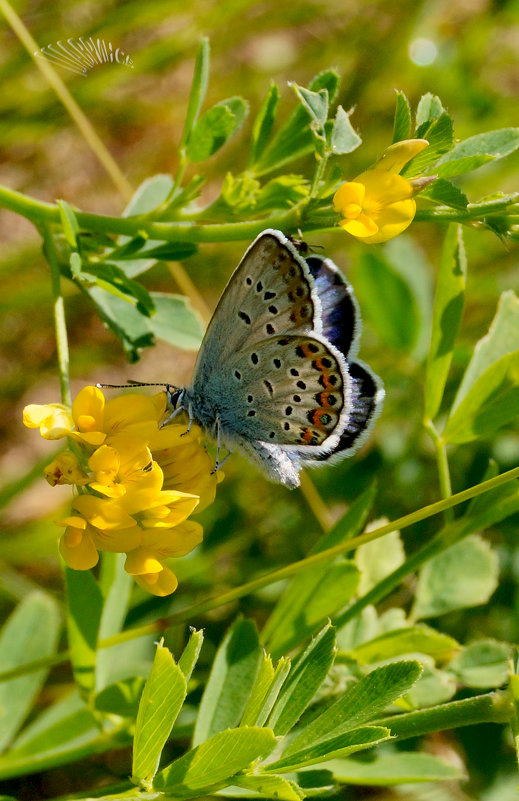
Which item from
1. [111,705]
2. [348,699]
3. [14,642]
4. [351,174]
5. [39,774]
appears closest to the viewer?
[348,699]

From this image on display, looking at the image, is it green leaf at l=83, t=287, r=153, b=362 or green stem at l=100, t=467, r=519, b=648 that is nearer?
green stem at l=100, t=467, r=519, b=648

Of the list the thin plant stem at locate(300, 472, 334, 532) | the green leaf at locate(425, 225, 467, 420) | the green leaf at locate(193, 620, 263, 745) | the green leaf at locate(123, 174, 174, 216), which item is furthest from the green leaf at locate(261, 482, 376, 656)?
the thin plant stem at locate(300, 472, 334, 532)

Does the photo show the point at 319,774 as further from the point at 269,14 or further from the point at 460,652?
the point at 269,14

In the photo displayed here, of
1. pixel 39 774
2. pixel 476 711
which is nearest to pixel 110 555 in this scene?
pixel 476 711

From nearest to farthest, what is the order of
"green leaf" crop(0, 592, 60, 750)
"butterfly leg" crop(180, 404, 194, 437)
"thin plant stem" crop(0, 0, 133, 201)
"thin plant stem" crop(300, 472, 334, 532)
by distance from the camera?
A: "butterfly leg" crop(180, 404, 194, 437) → "green leaf" crop(0, 592, 60, 750) → "thin plant stem" crop(0, 0, 133, 201) → "thin plant stem" crop(300, 472, 334, 532)

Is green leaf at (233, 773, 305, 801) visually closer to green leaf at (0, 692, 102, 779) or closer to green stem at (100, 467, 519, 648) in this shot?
green stem at (100, 467, 519, 648)

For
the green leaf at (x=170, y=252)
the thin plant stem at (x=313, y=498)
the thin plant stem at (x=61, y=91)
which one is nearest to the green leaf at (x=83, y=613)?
Answer: the green leaf at (x=170, y=252)

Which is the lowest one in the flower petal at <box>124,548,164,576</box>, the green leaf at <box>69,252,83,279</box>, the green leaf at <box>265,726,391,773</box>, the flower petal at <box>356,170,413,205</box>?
the green leaf at <box>265,726,391,773</box>

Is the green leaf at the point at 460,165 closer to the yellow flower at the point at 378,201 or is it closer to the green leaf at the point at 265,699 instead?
the yellow flower at the point at 378,201
